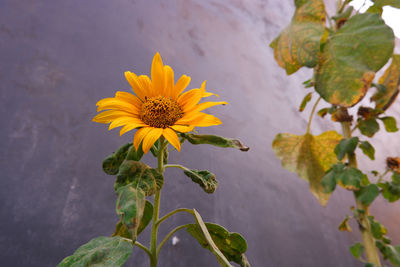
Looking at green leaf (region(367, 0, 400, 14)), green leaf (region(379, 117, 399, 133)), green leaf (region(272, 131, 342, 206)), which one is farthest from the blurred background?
green leaf (region(367, 0, 400, 14))

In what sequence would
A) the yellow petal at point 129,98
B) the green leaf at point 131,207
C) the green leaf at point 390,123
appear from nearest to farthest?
1. the green leaf at point 131,207
2. the yellow petal at point 129,98
3. the green leaf at point 390,123

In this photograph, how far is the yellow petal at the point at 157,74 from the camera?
38 cm

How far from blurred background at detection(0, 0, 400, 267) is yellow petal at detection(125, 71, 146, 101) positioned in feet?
1.28

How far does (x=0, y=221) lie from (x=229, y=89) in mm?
923

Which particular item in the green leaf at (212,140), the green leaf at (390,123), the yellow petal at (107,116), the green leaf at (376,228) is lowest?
the green leaf at (376,228)

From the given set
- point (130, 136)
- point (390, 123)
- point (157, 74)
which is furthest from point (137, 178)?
point (390, 123)

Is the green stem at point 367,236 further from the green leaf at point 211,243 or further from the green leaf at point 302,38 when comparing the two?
the green leaf at point 211,243

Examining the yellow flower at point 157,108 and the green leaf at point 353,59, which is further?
the green leaf at point 353,59

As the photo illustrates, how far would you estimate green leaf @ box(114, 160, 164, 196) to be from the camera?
0.30 m

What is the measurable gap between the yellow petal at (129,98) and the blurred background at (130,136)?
15.1 inches

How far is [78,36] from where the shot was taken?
84 centimetres

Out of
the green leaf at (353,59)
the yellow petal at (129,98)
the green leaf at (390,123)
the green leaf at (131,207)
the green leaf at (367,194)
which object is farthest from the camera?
the green leaf at (390,123)

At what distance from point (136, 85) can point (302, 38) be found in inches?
17.8

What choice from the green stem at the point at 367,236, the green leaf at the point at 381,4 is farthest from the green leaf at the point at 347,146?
the green leaf at the point at 381,4
